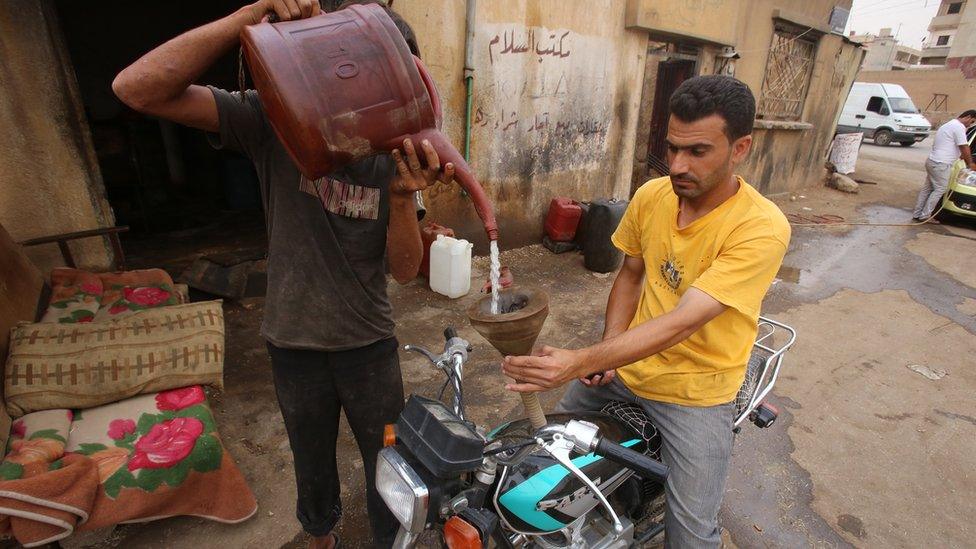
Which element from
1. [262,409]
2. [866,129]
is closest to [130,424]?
[262,409]

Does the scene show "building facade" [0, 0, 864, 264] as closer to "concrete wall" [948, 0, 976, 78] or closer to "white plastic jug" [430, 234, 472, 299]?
"white plastic jug" [430, 234, 472, 299]

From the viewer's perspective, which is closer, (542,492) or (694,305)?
(542,492)

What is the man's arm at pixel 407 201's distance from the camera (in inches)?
50.6

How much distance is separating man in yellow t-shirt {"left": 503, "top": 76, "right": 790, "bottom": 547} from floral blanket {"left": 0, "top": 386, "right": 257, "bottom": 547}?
5.97 ft

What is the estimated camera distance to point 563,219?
599cm

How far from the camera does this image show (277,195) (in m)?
1.56

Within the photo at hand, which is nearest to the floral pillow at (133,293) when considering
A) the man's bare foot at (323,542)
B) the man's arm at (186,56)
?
the man's bare foot at (323,542)

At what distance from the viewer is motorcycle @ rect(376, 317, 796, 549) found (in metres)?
1.12

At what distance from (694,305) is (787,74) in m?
10.6

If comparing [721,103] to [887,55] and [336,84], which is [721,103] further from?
[887,55]

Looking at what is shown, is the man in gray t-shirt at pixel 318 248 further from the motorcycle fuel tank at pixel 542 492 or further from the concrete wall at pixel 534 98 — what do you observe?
the concrete wall at pixel 534 98

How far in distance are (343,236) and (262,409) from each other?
2.10m

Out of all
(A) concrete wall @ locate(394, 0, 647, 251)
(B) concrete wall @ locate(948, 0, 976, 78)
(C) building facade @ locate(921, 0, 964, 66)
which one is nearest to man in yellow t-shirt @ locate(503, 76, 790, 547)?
(A) concrete wall @ locate(394, 0, 647, 251)

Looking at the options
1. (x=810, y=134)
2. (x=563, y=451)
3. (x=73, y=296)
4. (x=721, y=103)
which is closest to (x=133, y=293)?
(x=73, y=296)
